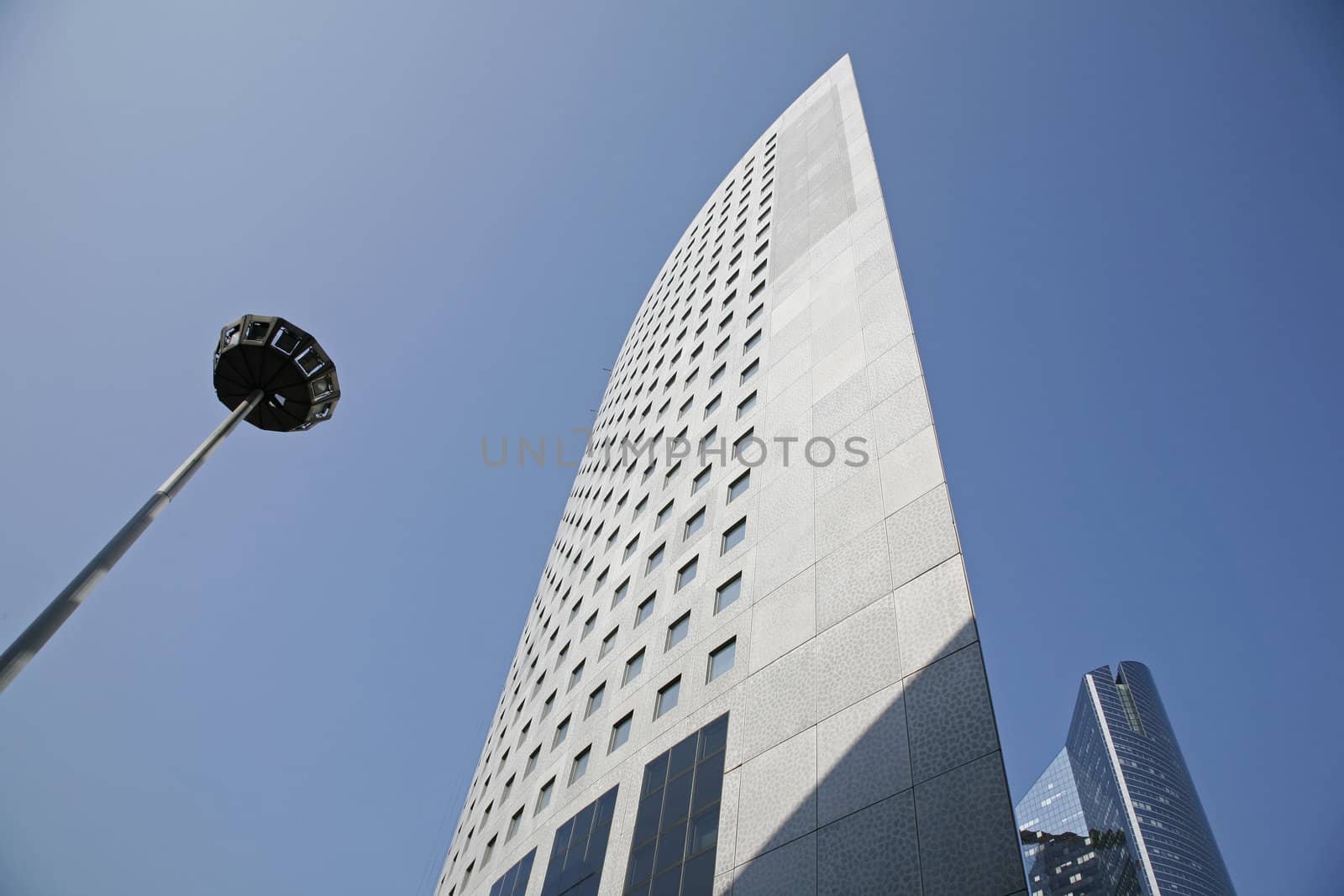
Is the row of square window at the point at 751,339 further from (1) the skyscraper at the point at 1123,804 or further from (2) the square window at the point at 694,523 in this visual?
(1) the skyscraper at the point at 1123,804

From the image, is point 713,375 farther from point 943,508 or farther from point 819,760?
point 819,760

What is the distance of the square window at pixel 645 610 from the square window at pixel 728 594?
2939mm

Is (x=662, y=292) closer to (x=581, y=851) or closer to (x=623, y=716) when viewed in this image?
(x=623, y=716)

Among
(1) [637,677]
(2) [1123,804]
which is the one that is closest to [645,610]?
(1) [637,677]

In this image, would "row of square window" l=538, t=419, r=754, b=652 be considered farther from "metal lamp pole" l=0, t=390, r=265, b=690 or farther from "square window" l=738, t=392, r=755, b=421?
"metal lamp pole" l=0, t=390, r=265, b=690

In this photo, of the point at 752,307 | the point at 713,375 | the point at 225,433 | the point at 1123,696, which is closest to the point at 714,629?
the point at 225,433

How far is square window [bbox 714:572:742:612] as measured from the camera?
1708 cm

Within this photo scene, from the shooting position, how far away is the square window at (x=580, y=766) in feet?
59.3

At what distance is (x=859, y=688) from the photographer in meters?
12.5

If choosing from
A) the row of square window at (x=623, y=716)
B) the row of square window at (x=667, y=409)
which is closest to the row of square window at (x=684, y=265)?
the row of square window at (x=667, y=409)

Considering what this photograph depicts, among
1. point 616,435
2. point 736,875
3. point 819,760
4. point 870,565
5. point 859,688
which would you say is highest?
point 616,435

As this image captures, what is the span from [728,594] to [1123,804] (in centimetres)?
17127

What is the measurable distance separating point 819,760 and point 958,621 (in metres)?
3.02

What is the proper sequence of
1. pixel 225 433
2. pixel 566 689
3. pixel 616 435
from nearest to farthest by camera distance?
pixel 225 433
pixel 566 689
pixel 616 435
